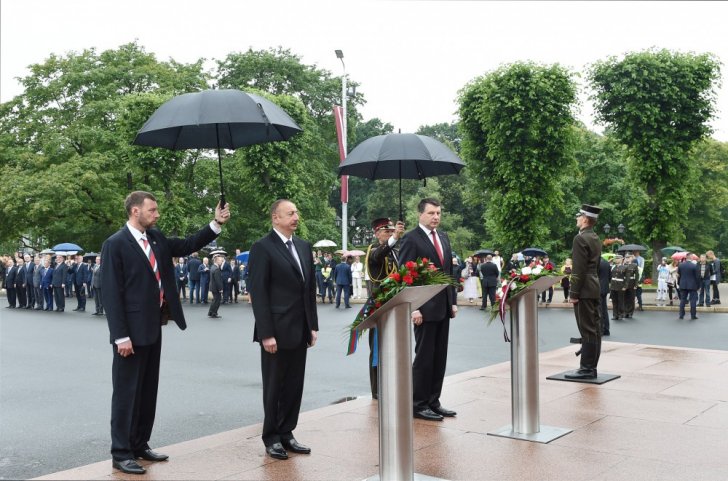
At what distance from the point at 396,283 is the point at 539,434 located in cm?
208

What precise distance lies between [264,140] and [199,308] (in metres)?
19.2

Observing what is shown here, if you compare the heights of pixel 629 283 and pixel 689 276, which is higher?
pixel 689 276

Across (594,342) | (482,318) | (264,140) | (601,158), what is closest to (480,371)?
(594,342)

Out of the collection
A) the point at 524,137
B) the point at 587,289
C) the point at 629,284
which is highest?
the point at 524,137

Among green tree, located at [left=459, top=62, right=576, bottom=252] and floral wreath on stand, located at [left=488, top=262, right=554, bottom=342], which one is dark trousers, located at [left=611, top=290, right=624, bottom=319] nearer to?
green tree, located at [left=459, top=62, right=576, bottom=252]

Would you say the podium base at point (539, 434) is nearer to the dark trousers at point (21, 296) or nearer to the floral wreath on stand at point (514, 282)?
the floral wreath on stand at point (514, 282)

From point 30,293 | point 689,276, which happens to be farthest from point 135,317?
point 30,293

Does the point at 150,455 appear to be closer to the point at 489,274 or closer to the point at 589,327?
the point at 589,327

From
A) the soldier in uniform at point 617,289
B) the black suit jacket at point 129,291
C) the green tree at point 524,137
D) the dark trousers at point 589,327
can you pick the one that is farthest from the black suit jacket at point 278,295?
the green tree at point 524,137

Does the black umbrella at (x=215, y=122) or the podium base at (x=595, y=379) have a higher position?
the black umbrella at (x=215, y=122)

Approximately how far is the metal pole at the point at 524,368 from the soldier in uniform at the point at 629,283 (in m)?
14.0

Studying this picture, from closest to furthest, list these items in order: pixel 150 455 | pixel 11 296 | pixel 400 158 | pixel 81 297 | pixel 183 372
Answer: pixel 150 455 < pixel 400 158 < pixel 183 372 < pixel 81 297 < pixel 11 296

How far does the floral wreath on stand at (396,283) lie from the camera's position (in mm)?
5138

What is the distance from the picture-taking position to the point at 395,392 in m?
4.77
